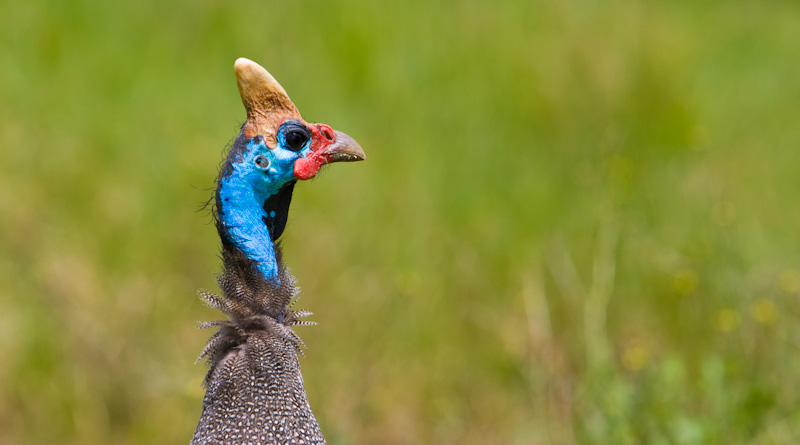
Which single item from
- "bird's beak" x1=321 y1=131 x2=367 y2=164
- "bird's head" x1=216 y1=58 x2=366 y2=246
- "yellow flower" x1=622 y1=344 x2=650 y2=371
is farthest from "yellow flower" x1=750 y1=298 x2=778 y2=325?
"bird's head" x1=216 y1=58 x2=366 y2=246

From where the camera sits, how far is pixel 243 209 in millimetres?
2016

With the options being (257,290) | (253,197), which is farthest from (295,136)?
(257,290)

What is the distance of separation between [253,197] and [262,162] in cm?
8

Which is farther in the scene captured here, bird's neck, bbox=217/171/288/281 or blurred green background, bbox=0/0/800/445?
blurred green background, bbox=0/0/800/445

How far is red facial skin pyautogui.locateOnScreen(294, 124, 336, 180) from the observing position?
83.8 inches

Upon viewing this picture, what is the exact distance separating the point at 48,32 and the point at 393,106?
1.84m

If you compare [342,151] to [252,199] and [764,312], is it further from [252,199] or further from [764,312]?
[764,312]

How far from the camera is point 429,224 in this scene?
420cm

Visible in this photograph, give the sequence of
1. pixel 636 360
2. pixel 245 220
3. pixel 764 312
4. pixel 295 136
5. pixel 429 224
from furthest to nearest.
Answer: pixel 429 224
pixel 764 312
pixel 636 360
pixel 295 136
pixel 245 220

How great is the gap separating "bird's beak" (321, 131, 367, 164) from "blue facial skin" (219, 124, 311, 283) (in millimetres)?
150

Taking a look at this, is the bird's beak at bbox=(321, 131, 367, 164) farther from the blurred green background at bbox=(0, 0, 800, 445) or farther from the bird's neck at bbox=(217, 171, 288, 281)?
the blurred green background at bbox=(0, 0, 800, 445)

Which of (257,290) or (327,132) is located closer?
(257,290)

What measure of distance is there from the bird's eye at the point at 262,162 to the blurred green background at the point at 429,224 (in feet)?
4.03

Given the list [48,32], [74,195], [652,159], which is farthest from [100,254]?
[652,159]
